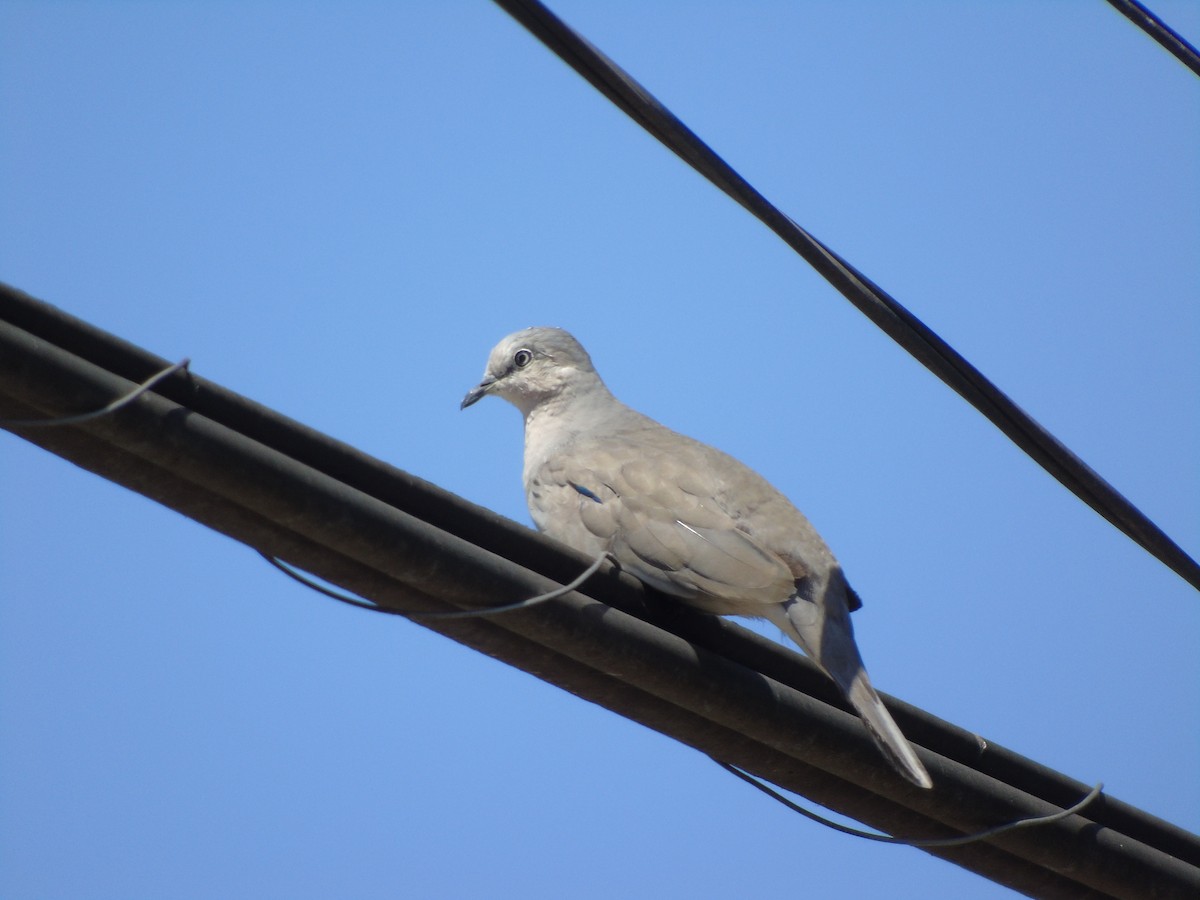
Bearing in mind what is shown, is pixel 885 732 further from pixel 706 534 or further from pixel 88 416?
pixel 88 416

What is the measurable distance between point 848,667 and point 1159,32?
1864 mm

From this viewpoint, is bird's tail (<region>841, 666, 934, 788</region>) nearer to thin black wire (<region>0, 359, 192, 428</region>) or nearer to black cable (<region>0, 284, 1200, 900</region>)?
black cable (<region>0, 284, 1200, 900</region>)

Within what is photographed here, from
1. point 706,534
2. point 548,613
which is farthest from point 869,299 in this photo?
point 706,534

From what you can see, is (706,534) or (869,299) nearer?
(869,299)

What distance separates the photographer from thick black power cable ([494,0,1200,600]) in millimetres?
2744

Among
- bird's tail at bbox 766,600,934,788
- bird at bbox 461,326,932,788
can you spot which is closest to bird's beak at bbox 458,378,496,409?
bird at bbox 461,326,932,788

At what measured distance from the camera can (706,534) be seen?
431 cm

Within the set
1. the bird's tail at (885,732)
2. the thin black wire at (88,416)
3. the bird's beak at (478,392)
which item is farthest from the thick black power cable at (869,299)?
the bird's beak at (478,392)

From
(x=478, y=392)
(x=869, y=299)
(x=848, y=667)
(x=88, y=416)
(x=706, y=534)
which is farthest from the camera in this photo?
(x=478, y=392)

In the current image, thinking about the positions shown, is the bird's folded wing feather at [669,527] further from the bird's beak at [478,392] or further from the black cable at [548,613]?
the bird's beak at [478,392]

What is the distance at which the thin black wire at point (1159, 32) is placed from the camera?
12.2ft

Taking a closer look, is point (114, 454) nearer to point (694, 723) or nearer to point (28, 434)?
point (28, 434)

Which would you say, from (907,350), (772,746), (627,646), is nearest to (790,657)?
(772,746)

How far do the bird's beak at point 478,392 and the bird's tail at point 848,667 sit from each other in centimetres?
295
